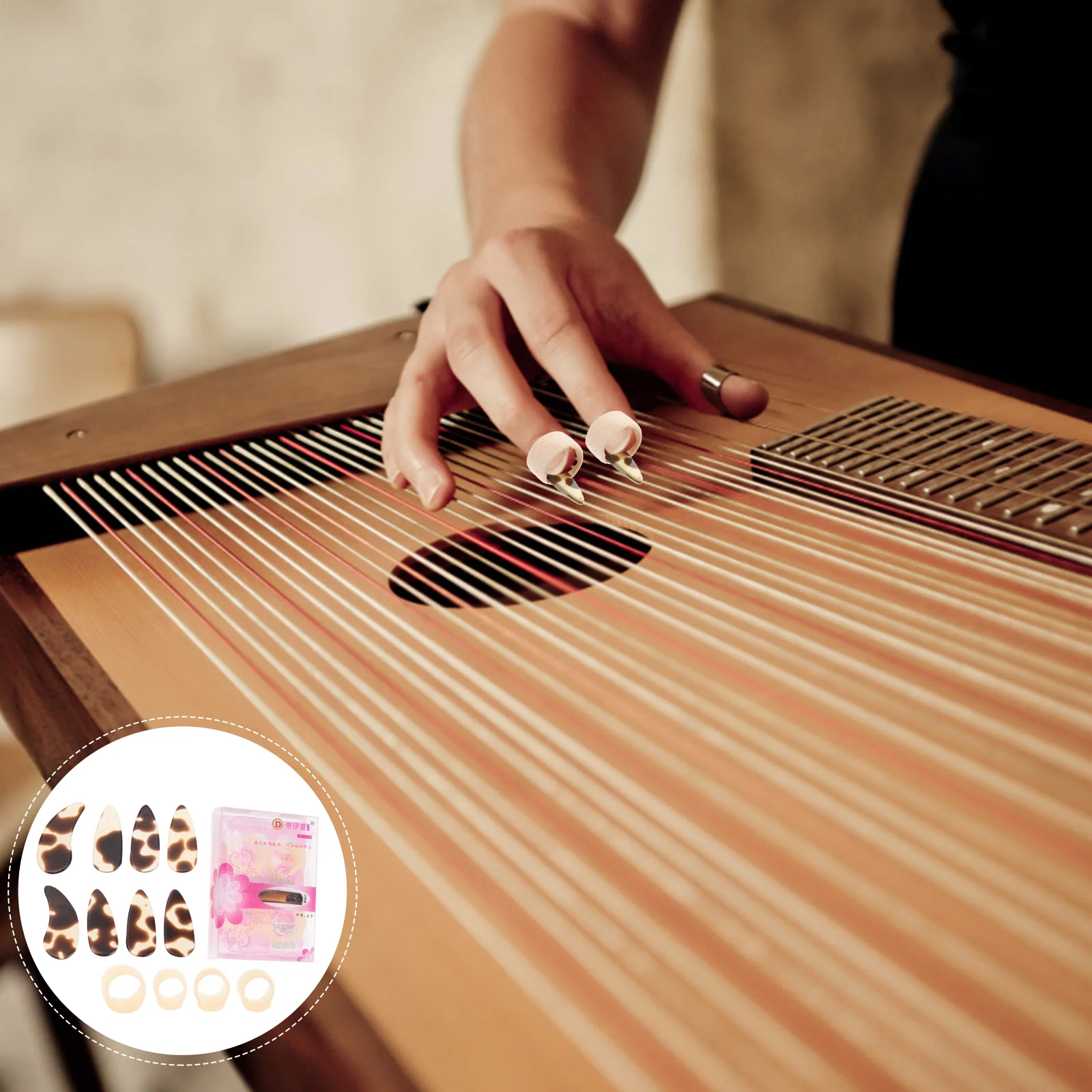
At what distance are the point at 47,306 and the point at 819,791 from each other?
2837mm

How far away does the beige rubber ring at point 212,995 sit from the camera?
1.68 feet

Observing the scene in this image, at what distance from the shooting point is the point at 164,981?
21.3 inches

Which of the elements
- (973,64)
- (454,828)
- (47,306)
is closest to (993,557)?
(454,828)

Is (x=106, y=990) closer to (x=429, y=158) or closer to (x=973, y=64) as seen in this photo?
(x=973, y=64)

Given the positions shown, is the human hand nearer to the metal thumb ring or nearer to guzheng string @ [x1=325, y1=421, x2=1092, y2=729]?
the metal thumb ring

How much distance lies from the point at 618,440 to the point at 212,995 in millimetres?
547

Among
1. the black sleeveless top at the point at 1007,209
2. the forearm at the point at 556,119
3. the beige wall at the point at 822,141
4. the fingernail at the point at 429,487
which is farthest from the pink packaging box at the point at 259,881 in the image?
the beige wall at the point at 822,141

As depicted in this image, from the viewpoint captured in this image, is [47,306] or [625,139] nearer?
[625,139]

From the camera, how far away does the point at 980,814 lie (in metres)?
0.47

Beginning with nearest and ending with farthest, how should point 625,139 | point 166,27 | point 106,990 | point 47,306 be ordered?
point 106,990 < point 625,139 < point 166,27 < point 47,306

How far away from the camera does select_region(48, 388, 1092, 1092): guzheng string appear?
38 centimetres

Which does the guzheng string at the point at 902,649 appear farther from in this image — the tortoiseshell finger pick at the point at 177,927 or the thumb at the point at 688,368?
the tortoiseshell finger pick at the point at 177,927

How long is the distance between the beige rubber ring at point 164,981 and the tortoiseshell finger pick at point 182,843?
2.0 inches

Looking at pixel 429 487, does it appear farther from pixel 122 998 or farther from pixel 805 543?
pixel 122 998
